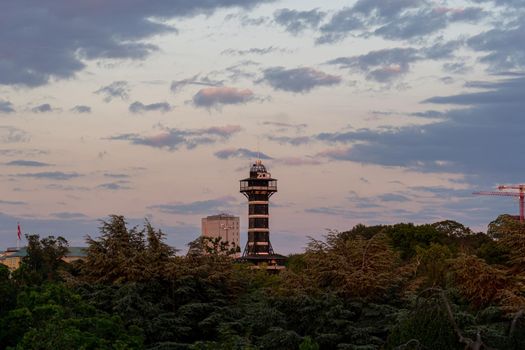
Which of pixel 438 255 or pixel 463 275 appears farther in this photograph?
pixel 438 255

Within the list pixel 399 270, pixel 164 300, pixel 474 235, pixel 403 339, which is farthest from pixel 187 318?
pixel 474 235

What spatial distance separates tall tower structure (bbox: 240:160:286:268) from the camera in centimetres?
13875

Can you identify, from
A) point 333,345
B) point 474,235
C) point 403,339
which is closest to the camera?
point 403,339

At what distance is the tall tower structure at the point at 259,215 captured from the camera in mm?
138750

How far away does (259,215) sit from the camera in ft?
463

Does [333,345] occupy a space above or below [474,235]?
below

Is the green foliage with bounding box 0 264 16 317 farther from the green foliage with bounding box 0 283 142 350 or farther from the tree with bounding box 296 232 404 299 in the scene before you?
the tree with bounding box 296 232 404 299

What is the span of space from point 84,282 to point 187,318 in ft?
17.6

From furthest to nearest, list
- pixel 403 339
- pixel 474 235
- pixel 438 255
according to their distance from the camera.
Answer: pixel 474 235 → pixel 438 255 → pixel 403 339

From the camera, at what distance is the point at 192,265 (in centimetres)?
4106

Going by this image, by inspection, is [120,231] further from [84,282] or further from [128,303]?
[128,303]

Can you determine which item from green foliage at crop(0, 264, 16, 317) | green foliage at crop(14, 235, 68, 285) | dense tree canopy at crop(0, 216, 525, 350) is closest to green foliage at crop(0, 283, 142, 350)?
dense tree canopy at crop(0, 216, 525, 350)

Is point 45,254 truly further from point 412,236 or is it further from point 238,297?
point 412,236

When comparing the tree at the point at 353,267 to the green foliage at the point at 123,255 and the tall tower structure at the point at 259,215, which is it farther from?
the tall tower structure at the point at 259,215
